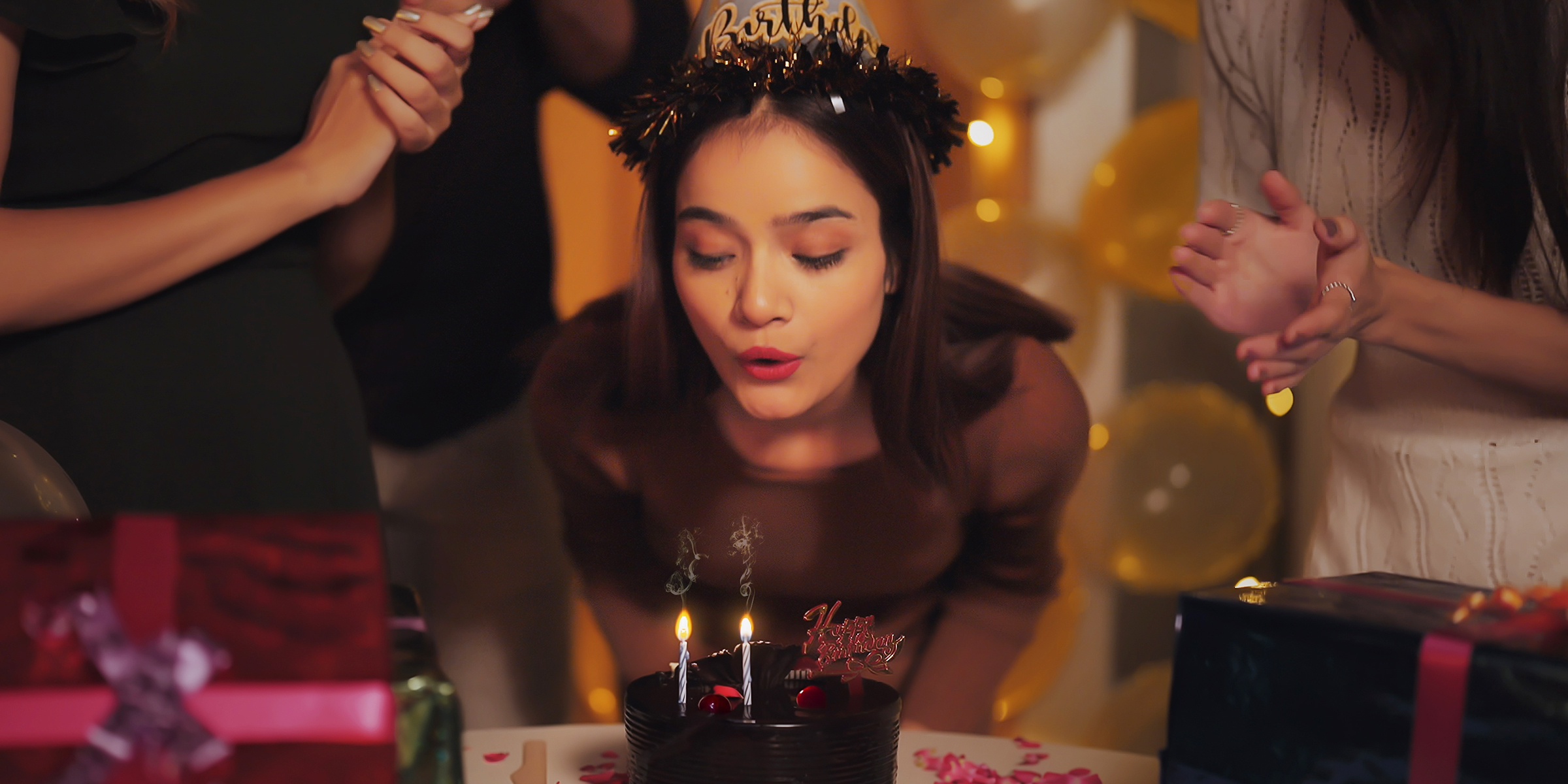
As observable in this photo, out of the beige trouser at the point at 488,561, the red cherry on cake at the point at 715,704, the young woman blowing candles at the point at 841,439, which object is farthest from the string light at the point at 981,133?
the red cherry on cake at the point at 715,704

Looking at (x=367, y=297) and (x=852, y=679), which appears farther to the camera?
(x=367, y=297)

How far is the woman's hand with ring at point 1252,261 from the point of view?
3.76 feet

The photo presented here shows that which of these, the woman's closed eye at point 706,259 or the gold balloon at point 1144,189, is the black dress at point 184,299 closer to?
the woman's closed eye at point 706,259

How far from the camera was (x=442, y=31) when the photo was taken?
4.00 ft

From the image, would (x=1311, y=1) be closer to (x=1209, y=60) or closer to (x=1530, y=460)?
(x=1209, y=60)

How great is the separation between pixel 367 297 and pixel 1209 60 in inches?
37.7

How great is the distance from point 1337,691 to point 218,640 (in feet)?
2.32

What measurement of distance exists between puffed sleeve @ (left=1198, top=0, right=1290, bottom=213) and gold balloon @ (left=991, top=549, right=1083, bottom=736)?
45 centimetres

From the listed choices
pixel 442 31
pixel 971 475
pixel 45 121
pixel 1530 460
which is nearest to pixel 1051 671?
pixel 971 475

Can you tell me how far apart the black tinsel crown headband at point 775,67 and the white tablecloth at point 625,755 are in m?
0.63

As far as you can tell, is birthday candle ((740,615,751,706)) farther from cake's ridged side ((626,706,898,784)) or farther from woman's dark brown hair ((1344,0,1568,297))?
woman's dark brown hair ((1344,0,1568,297))

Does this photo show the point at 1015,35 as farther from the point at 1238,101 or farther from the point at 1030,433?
the point at 1030,433

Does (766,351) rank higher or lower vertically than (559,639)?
higher

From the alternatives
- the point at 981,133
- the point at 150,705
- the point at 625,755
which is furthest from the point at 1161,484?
the point at 150,705
